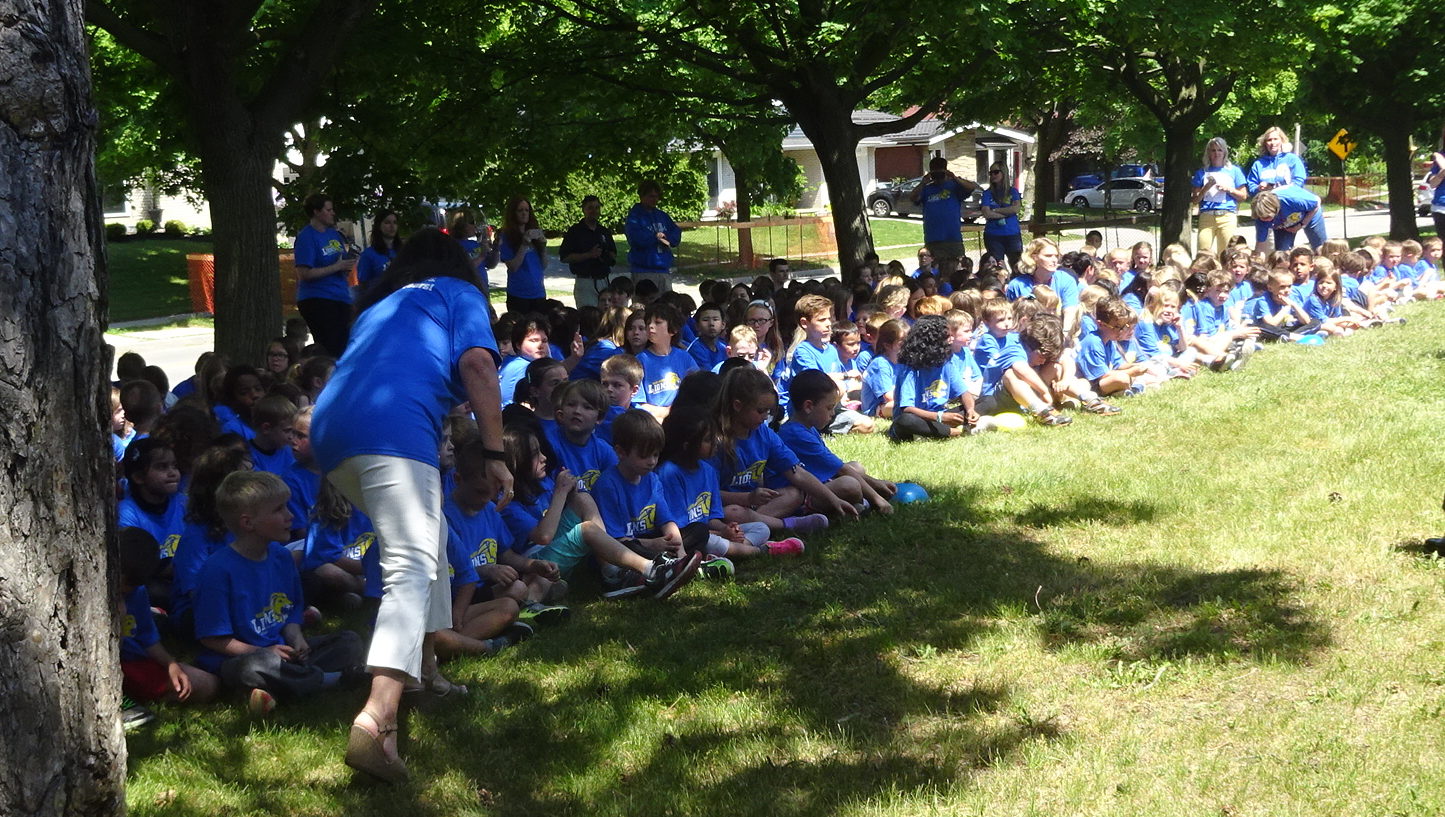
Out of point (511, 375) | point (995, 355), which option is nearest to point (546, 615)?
point (511, 375)

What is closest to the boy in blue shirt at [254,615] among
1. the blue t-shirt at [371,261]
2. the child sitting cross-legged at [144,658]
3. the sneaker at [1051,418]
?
the child sitting cross-legged at [144,658]

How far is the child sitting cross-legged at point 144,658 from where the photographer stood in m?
4.91

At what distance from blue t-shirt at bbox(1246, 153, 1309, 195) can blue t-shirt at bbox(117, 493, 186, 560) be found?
45.3 feet

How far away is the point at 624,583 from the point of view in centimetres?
607

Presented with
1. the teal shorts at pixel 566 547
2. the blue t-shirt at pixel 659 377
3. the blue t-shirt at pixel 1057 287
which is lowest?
the teal shorts at pixel 566 547

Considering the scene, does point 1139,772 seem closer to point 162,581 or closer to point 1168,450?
point 162,581

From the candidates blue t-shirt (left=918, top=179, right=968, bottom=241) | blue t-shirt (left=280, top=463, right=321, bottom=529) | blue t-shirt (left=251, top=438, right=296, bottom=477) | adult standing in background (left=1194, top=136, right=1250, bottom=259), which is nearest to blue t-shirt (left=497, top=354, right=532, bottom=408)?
blue t-shirt (left=251, top=438, right=296, bottom=477)

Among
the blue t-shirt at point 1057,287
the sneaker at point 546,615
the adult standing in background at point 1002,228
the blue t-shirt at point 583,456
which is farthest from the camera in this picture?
the adult standing in background at point 1002,228

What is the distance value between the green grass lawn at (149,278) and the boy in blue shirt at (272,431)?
18183 millimetres

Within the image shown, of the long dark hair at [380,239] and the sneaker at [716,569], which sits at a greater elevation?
the long dark hair at [380,239]

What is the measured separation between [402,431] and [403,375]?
0.20m

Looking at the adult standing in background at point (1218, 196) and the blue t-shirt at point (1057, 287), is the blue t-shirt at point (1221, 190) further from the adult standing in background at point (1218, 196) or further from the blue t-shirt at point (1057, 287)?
the blue t-shirt at point (1057, 287)

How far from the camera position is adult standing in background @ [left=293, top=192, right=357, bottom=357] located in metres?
10.6

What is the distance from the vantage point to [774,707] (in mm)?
4617
